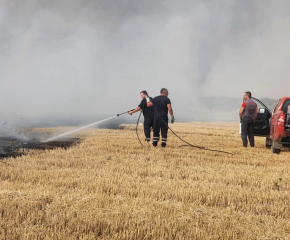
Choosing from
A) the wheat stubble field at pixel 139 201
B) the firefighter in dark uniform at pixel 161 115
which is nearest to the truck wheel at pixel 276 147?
the wheat stubble field at pixel 139 201

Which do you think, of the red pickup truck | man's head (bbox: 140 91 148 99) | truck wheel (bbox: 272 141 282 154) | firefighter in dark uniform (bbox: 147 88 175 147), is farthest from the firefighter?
man's head (bbox: 140 91 148 99)

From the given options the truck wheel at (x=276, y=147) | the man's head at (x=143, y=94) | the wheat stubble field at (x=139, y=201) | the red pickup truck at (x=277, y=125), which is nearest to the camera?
the wheat stubble field at (x=139, y=201)

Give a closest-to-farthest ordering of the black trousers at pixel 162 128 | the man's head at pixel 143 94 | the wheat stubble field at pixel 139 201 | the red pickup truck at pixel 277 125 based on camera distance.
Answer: the wheat stubble field at pixel 139 201 → the red pickup truck at pixel 277 125 → the black trousers at pixel 162 128 → the man's head at pixel 143 94

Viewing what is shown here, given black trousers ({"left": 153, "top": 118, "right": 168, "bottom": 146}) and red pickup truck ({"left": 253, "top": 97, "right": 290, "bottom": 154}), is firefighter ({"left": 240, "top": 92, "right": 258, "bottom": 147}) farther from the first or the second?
black trousers ({"left": 153, "top": 118, "right": 168, "bottom": 146})

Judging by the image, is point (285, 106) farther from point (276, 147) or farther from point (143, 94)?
point (143, 94)

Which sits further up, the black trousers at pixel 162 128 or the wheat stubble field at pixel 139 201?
the black trousers at pixel 162 128

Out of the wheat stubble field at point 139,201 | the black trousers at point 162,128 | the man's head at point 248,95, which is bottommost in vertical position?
the wheat stubble field at point 139,201

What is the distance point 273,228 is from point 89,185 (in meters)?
3.08

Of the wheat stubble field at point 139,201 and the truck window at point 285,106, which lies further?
the truck window at point 285,106

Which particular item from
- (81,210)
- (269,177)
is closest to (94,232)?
(81,210)

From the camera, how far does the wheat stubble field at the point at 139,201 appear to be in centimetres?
330

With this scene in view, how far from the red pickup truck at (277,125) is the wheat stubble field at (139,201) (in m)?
2.62

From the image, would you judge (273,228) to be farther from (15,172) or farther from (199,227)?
(15,172)

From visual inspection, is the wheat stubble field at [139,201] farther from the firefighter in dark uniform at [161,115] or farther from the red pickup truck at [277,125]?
the firefighter in dark uniform at [161,115]
